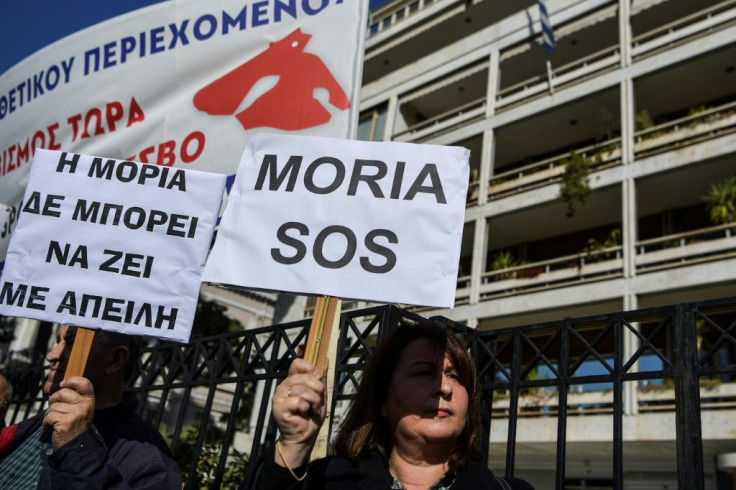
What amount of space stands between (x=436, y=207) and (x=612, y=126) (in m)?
19.9

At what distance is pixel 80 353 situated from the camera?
2.91 meters

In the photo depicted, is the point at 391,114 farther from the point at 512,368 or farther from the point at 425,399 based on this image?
the point at 425,399

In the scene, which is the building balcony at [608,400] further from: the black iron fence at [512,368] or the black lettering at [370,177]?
the black lettering at [370,177]

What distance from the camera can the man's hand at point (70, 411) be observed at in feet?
Result: 8.07

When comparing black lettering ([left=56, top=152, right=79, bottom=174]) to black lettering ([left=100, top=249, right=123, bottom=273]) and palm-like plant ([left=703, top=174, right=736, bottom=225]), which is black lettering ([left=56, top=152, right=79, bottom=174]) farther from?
palm-like plant ([left=703, top=174, right=736, bottom=225])

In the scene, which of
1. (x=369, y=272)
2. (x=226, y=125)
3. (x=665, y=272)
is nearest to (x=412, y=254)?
(x=369, y=272)

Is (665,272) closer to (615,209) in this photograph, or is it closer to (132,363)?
(615,209)

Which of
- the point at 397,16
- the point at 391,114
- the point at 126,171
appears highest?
the point at 397,16

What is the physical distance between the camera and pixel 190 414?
33812mm

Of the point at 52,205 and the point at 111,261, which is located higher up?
the point at 52,205

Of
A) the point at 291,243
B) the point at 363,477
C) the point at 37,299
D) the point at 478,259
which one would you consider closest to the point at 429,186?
the point at 291,243

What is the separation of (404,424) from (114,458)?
113 centimetres

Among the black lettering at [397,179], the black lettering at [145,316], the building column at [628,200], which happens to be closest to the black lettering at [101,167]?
the black lettering at [145,316]

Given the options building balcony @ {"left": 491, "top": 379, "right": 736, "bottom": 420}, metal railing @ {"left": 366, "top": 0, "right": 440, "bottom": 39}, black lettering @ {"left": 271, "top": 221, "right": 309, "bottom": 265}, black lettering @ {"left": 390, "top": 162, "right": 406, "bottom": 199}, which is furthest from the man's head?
metal railing @ {"left": 366, "top": 0, "right": 440, "bottom": 39}
